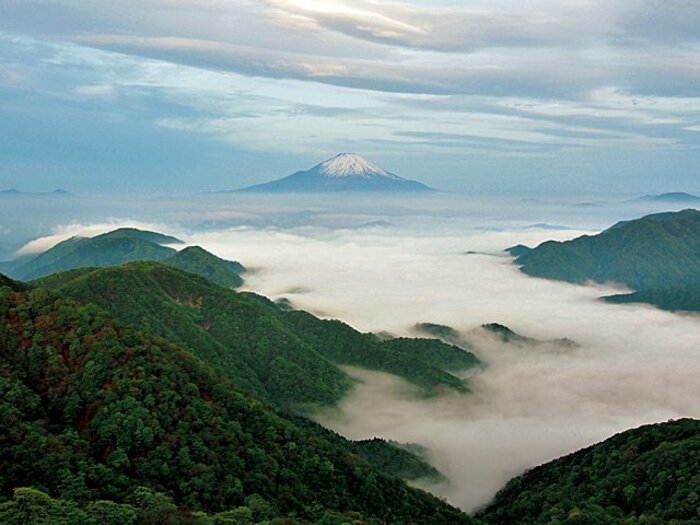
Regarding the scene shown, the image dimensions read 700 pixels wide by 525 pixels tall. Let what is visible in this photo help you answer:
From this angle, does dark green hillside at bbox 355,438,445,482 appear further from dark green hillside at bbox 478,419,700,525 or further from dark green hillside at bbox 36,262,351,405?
dark green hillside at bbox 36,262,351,405

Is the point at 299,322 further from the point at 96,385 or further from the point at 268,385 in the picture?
the point at 96,385

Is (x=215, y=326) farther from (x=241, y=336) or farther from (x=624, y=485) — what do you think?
(x=624, y=485)

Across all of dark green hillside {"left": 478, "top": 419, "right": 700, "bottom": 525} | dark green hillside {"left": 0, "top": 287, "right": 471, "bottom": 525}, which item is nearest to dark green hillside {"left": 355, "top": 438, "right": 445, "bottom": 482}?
dark green hillside {"left": 478, "top": 419, "right": 700, "bottom": 525}

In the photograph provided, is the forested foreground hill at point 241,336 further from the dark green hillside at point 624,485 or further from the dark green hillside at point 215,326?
the dark green hillside at point 624,485

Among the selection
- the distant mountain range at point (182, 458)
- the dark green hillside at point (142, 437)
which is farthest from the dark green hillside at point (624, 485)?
the dark green hillside at point (142, 437)

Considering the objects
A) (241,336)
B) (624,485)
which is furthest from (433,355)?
(624,485)

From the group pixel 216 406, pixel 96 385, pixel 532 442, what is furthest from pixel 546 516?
pixel 532 442

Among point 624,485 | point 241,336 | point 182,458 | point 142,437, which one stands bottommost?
point 624,485
